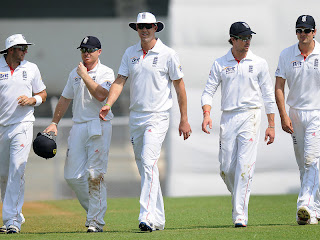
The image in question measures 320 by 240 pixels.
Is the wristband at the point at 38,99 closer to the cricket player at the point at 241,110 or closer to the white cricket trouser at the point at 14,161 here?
the white cricket trouser at the point at 14,161

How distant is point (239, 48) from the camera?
29.7 feet

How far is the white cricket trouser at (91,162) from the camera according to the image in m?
9.11

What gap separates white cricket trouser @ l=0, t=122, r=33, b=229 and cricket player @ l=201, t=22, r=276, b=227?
2039 millimetres

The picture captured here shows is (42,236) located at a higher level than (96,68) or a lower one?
lower

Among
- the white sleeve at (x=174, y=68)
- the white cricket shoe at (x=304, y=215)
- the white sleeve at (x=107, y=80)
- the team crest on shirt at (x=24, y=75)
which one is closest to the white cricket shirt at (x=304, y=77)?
the white cricket shoe at (x=304, y=215)

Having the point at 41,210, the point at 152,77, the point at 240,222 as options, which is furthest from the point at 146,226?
the point at 41,210

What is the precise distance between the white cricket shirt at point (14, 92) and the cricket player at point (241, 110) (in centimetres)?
202

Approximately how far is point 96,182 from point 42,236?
2.79 ft

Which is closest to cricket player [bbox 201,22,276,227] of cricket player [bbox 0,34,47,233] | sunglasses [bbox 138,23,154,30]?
sunglasses [bbox 138,23,154,30]

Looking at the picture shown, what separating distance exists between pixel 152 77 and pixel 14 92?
1645 mm

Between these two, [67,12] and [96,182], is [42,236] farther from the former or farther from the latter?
[67,12]

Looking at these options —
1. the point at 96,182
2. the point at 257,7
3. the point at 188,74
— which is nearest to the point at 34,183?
the point at 188,74

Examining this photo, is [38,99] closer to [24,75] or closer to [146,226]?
[24,75]

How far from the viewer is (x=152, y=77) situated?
8906 millimetres
